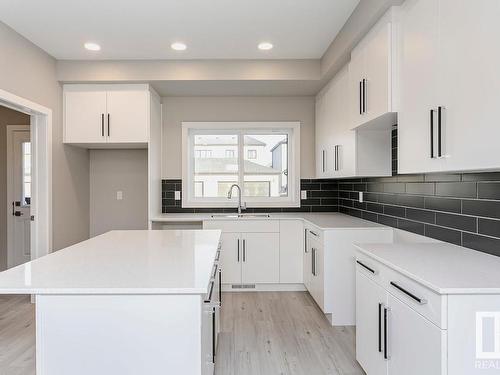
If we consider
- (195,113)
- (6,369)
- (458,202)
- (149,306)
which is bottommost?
(6,369)

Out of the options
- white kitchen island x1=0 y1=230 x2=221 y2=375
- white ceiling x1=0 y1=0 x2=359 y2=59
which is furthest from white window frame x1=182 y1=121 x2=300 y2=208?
white kitchen island x1=0 y1=230 x2=221 y2=375

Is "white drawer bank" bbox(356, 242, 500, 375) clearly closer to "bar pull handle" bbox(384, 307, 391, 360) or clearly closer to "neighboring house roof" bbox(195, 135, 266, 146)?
"bar pull handle" bbox(384, 307, 391, 360)

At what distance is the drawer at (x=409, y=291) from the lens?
134 cm

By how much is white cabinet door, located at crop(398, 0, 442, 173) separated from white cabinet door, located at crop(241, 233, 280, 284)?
6.83 feet

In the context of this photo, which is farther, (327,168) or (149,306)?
(327,168)

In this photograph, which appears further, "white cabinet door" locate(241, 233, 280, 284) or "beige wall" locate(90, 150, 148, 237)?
"beige wall" locate(90, 150, 148, 237)

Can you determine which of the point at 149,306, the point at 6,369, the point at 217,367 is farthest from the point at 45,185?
the point at 149,306

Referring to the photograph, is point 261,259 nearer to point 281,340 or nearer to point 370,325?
point 281,340

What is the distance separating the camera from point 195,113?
4.42 meters

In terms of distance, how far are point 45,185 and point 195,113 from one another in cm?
189

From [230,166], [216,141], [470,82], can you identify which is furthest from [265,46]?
[470,82]

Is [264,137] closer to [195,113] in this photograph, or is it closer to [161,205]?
[195,113]

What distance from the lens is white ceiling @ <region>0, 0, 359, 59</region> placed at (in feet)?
8.55

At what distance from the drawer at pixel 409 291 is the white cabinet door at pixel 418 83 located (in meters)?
0.58
